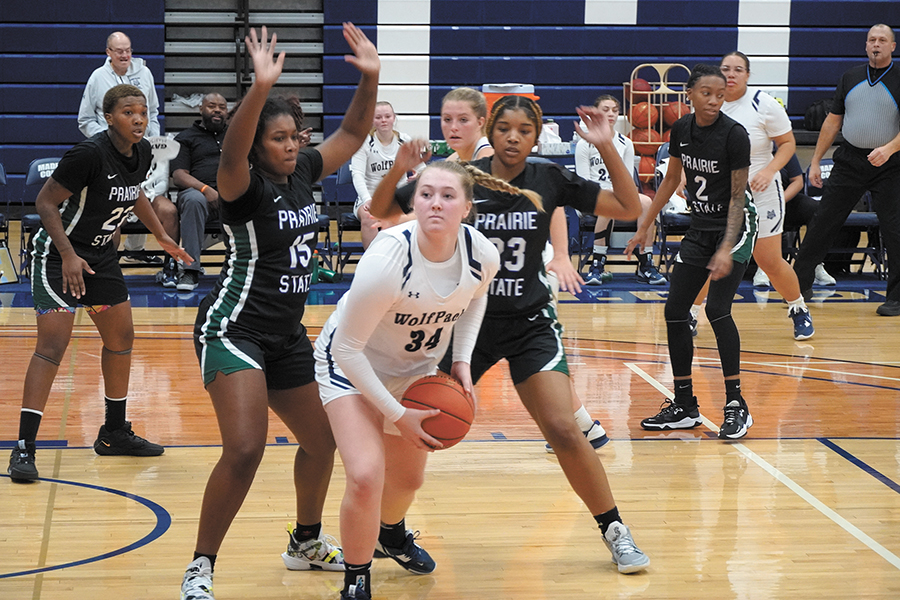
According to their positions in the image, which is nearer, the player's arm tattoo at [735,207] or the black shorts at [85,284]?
the black shorts at [85,284]

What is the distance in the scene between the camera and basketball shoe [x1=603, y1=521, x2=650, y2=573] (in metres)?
3.83

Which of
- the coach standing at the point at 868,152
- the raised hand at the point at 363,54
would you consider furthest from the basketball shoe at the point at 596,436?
the coach standing at the point at 868,152

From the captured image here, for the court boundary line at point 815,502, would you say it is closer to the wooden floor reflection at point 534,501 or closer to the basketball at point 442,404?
the wooden floor reflection at point 534,501

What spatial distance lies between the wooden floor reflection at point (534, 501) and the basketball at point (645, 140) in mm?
6444

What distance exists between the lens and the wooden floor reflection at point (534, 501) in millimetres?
3793

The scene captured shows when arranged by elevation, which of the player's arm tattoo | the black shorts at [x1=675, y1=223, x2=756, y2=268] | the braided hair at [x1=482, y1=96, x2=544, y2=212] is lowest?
the black shorts at [x1=675, y1=223, x2=756, y2=268]

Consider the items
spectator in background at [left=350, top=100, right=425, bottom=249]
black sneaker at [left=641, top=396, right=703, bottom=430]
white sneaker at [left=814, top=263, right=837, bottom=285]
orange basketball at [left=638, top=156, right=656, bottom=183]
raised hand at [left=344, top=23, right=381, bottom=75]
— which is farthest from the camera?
orange basketball at [left=638, top=156, right=656, bottom=183]

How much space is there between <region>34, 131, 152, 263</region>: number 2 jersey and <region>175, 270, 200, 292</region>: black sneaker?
15.8ft

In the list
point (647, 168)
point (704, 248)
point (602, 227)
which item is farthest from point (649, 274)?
point (704, 248)

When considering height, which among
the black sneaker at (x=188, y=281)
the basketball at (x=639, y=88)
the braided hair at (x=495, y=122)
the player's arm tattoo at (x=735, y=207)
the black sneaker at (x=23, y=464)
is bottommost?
the black sneaker at (x=23, y=464)

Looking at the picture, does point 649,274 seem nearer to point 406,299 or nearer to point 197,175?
point 197,175

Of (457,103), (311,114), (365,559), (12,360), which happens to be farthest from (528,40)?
(365,559)

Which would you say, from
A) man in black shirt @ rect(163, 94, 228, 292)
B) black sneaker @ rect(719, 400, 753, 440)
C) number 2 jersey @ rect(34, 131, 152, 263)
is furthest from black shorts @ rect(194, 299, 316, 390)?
man in black shirt @ rect(163, 94, 228, 292)

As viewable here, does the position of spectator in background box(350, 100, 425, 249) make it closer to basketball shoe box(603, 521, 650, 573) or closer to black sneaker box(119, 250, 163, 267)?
black sneaker box(119, 250, 163, 267)
